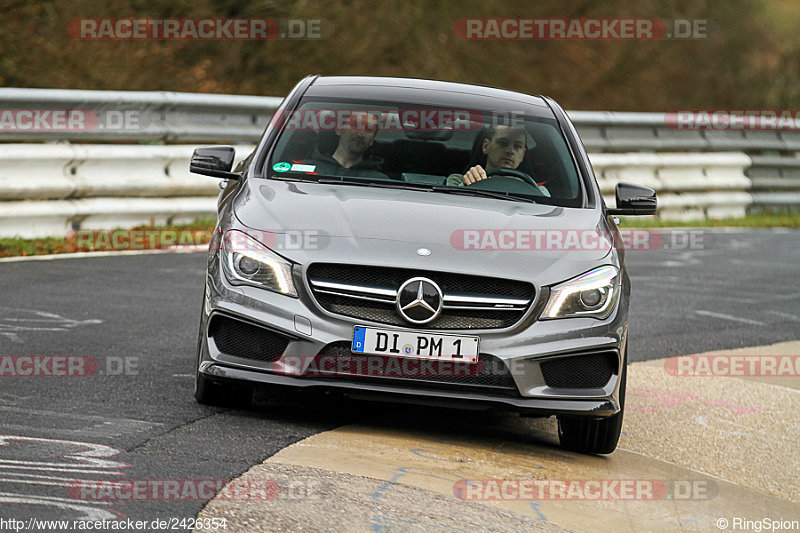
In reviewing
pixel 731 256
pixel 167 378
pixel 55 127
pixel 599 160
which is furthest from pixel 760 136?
pixel 167 378

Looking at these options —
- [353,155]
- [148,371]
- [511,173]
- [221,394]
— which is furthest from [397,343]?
[148,371]

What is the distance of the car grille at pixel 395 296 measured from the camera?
5.61 meters

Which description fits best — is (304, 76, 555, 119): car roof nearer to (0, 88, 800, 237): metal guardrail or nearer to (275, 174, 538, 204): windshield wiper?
(275, 174, 538, 204): windshield wiper

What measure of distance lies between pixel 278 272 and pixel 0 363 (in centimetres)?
208

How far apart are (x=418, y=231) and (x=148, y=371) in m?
1.96

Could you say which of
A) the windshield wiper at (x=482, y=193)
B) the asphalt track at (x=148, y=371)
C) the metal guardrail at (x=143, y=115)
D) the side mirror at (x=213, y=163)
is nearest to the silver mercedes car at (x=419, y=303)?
the windshield wiper at (x=482, y=193)

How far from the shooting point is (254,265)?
574cm

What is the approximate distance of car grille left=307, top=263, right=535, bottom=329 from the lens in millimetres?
5605

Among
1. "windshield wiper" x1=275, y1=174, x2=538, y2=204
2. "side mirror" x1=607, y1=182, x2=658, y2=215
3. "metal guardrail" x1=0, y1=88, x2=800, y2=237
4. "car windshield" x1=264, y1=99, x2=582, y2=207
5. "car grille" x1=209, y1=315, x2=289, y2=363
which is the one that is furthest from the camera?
"metal guardrail" x1=0, y1=88, x2=800, y2=237

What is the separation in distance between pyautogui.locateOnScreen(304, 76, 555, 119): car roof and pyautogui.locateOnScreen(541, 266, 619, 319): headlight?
70.6 inches

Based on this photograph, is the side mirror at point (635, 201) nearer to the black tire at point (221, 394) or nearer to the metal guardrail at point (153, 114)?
the black tire at point (221, 394)

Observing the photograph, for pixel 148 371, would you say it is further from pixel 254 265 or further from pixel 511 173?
pixel 511 173

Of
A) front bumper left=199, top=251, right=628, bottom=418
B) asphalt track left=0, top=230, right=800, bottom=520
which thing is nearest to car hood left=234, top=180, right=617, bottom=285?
front bumper left=199, top=251, right=628, bottom=418

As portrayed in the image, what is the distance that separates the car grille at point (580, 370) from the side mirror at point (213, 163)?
209 cm
